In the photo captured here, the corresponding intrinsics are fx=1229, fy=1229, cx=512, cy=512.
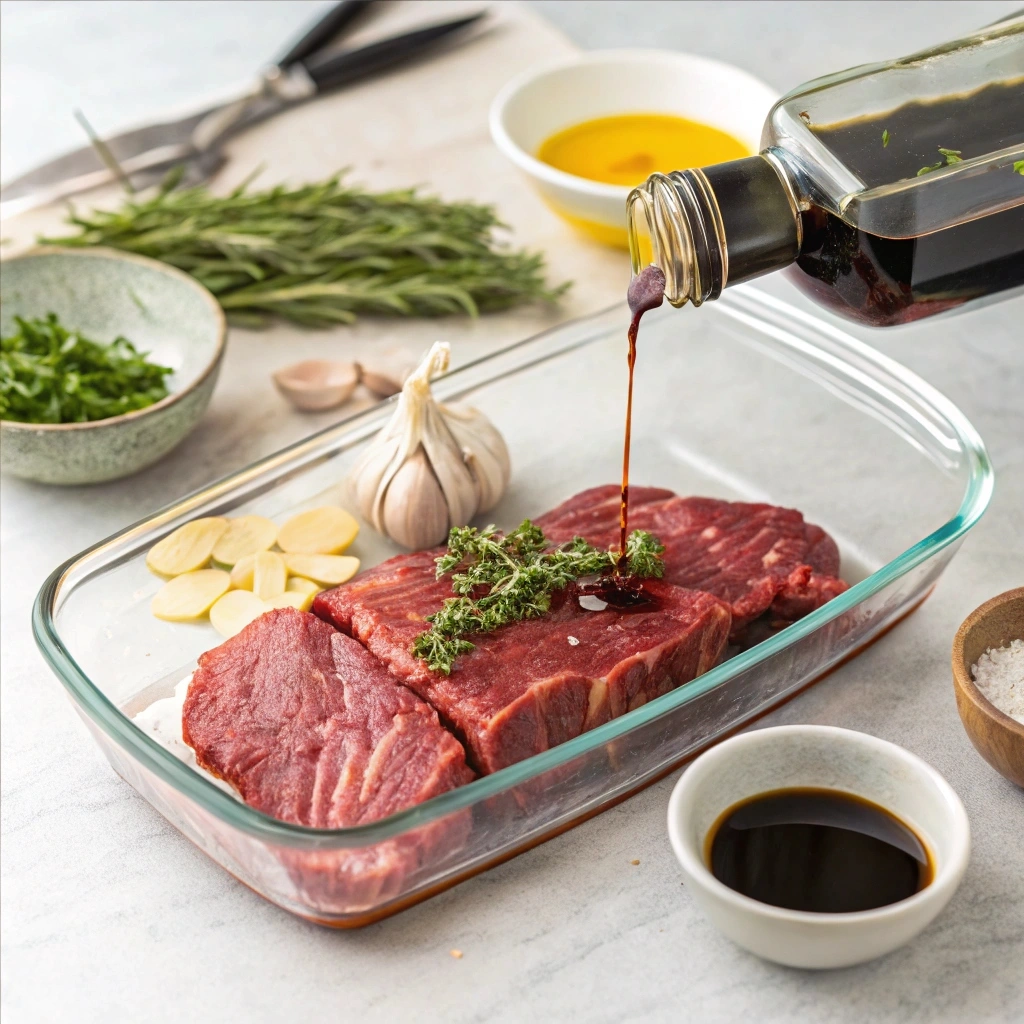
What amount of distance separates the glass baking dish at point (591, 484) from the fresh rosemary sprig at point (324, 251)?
0.53m

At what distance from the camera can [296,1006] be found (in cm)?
208

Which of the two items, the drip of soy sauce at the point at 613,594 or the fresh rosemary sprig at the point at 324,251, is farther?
the fresh rosemary sprig at the point at 324,251

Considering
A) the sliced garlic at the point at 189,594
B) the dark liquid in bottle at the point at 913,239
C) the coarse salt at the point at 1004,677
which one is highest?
the dark liquid in bottle at the point at 913,239

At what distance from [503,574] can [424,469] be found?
0.47m

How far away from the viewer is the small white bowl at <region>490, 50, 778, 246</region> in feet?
12.8

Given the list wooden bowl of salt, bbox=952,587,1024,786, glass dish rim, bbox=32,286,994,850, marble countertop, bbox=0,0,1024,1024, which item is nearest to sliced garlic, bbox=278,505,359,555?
glass dish rim, bbox=32,286,994,850

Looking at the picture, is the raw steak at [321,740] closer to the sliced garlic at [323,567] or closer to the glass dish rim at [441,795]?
the glass dish rim at [441,795]

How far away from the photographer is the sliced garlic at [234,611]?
2637 millimetres

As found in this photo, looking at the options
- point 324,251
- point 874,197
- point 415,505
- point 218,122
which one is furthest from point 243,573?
point 218,122

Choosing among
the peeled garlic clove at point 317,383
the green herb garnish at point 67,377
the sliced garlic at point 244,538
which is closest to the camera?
the sliced garlic at point 244,538

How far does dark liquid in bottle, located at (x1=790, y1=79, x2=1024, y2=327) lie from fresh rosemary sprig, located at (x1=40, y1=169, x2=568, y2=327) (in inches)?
56.8

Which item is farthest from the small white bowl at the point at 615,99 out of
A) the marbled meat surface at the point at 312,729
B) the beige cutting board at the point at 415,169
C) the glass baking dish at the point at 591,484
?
the marbled meat surface at the point at 312,729

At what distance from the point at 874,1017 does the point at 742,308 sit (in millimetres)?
1919

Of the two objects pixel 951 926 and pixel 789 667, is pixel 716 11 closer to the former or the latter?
pixel 789 667
